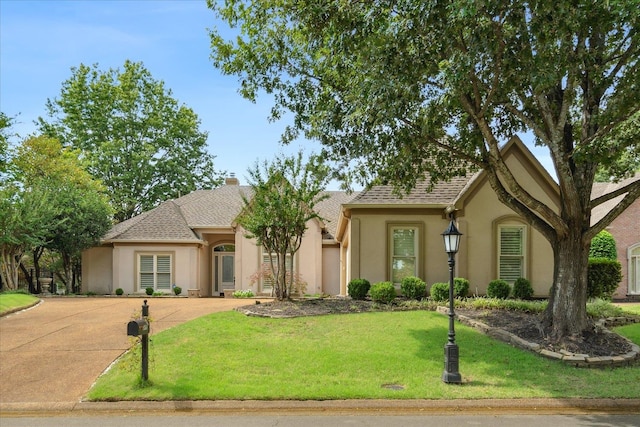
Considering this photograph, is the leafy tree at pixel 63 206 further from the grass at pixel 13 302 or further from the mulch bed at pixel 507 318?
the mulch bed at pixel 507 318

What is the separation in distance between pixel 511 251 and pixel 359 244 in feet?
18.0

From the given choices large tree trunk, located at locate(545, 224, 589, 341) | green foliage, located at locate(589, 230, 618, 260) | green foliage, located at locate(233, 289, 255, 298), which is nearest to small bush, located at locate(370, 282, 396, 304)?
large tree trunk, located at locate(545, 224, 589, 341)

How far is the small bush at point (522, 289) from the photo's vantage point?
53.5ft

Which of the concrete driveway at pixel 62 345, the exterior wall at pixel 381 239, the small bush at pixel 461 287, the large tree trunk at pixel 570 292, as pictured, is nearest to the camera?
the concrete driveway at pixel 62 345

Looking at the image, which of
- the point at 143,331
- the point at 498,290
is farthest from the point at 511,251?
the point at 143,331

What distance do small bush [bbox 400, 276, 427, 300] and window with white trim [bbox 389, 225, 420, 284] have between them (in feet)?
3.59

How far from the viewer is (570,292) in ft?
34.8

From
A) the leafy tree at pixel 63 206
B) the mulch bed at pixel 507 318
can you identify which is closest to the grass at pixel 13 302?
the leafy tree at pixel 63 206

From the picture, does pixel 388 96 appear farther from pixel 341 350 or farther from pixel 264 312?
A: pixel 264 312

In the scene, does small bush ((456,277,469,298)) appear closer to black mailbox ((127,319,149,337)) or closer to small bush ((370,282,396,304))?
small bush ((370,282,396,304))

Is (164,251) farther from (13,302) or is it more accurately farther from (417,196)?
(417,196)

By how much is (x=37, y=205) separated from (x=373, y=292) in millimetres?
16100

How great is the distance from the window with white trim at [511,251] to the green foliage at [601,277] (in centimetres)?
257

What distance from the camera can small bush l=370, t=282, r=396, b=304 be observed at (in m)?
15.6
